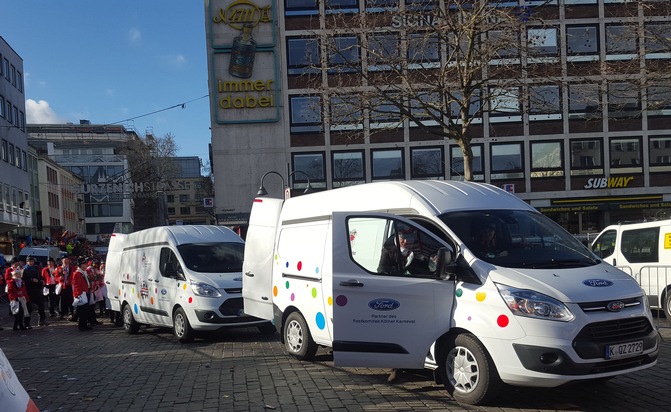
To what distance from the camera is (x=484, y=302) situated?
6414 mm

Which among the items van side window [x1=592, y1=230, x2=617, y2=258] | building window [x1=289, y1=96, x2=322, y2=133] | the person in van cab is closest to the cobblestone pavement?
the person in van cab

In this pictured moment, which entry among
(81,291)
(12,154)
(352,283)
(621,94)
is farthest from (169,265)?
(12,154)

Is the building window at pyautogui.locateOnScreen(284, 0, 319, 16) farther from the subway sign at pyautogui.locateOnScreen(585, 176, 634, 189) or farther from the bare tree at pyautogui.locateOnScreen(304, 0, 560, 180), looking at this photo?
the bare tree at pyautogui.locateOnScreen(304, 0, 560, 180)

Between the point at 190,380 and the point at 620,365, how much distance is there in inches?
204

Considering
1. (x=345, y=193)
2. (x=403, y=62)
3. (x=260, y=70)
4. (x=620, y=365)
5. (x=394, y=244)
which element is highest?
(x=260, y=70)

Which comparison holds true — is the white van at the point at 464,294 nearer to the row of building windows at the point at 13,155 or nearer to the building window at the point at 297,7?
the building window at the point at 297,7

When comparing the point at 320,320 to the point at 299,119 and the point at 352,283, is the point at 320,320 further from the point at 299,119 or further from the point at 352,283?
the point at 299,119

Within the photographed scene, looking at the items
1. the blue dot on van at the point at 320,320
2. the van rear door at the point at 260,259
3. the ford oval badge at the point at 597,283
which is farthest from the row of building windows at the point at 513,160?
the ford oval badge at the point at 597,283

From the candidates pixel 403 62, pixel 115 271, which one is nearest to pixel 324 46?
pixel 403 62

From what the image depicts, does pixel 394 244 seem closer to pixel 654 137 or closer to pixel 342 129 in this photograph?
pixel 342 129

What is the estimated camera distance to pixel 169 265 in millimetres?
13062

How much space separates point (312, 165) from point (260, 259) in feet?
101

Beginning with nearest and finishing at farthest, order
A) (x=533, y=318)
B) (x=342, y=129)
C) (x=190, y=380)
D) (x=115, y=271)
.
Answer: (x=533, y=318) < (x=190, y=380) < (x=115, y=271) < (x=342, y=129)

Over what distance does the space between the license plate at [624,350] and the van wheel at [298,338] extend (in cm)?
419
